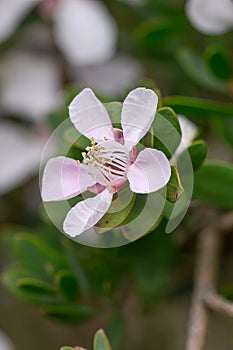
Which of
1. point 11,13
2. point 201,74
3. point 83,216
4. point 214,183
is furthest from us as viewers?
point 11,13

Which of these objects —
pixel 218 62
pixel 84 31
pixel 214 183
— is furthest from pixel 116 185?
pixel 84 31

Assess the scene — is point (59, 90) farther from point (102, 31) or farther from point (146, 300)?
point (146, 300)

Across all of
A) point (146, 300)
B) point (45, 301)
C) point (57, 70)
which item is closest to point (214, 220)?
point (146, 300)

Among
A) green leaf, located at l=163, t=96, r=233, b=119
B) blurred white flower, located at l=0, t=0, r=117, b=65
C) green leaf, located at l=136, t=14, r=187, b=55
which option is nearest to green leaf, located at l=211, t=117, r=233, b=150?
green leaf, located at l=163, t=96, r=233, b=119

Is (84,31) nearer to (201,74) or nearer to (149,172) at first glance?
(201,74)

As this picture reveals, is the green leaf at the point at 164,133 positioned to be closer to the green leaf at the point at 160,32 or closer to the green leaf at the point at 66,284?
the green leaf at the point at 66,284
